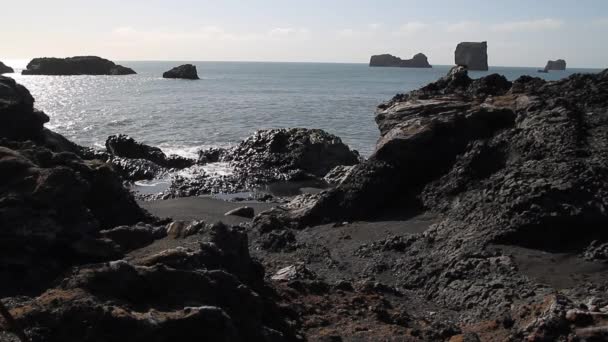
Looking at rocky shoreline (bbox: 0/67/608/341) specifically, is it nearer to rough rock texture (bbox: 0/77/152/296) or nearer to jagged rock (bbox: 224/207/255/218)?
rough rock texture (bbox: 0/77/152/296)

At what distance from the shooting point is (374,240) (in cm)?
2139

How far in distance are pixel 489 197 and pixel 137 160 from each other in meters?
27.7

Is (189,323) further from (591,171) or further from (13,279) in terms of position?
(591,171)

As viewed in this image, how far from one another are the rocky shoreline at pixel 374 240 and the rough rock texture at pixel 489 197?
0.19 ft

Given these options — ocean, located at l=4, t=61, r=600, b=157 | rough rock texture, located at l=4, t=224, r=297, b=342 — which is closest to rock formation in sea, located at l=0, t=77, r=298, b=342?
rough rock texture, located at l=4, t=224, r=297, b=342

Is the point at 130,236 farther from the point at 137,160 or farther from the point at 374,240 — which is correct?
the point at 137,160

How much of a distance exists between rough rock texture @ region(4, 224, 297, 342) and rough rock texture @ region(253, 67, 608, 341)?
619 centimetres

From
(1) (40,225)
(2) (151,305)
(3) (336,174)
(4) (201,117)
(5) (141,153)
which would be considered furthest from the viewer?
(4) (201,117)

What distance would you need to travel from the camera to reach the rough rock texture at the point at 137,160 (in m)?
38.8

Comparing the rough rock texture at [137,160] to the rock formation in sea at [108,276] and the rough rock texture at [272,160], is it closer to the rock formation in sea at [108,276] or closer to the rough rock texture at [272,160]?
the rough rock texture at [272,160]

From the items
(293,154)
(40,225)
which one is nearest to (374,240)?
(40,225)

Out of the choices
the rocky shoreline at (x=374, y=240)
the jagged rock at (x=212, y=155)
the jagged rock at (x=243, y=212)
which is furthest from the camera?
the jagged rock at (x=212, y=155)

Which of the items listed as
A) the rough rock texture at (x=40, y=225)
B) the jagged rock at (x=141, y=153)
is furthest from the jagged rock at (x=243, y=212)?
the jagged rock at (x=141, y=153)

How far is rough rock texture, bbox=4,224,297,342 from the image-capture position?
8.22 m
